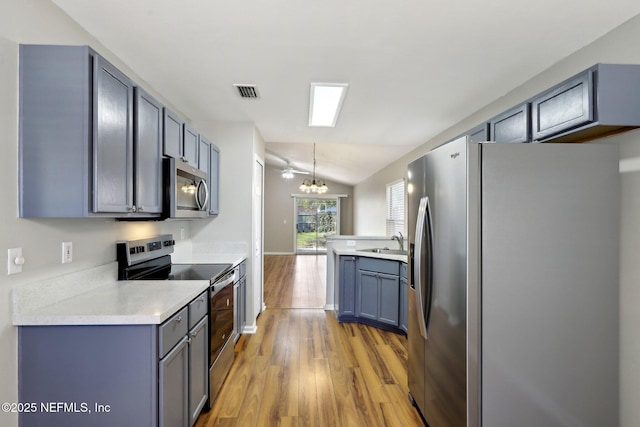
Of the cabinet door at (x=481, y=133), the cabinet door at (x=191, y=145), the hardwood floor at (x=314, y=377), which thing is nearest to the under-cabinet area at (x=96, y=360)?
the hardwood floor at (x=314, y=377)

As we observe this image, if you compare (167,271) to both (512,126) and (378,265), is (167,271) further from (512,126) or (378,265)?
(512,126)

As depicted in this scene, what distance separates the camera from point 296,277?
23.2 ft

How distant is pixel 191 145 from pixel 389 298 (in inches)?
106

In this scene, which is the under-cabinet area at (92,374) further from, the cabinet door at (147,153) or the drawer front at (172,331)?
the cabinet door at (147,153)

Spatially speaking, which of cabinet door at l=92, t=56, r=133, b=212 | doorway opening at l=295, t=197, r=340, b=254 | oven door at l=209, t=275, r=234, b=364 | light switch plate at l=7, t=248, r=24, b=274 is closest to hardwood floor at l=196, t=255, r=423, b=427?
oven door at l=209, t=275, r=234, b=364

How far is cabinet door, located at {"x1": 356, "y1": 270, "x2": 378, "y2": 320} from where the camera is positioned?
396 centimetres

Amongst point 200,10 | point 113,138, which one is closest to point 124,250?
point 113,138

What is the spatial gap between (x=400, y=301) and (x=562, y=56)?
2686 millimetres

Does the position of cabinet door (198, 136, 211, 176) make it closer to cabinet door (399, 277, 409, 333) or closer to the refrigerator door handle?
the refrigerator door handle

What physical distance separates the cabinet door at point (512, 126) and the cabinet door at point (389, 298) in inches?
80.1

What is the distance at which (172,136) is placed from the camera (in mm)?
2402

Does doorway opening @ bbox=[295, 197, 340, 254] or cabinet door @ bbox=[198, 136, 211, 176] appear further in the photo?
doorway opening @ bbox=[295, 197, 340, 254]

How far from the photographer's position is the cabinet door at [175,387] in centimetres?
155

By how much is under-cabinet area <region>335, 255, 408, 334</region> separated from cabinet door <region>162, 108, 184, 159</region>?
8.08 feet
